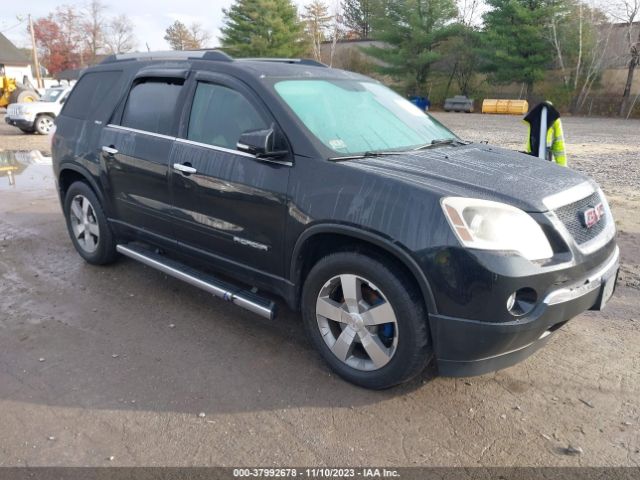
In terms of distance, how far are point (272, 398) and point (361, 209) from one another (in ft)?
4.04

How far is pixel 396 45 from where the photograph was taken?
135ft

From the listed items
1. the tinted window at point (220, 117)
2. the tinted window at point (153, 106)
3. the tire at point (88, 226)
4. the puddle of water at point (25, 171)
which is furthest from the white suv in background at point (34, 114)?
the tinted window at point (220, 117)

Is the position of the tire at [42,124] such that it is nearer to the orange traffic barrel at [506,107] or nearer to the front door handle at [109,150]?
the front door handle at [109,150]

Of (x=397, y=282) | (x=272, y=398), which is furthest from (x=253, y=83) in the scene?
(x=272, y=398)

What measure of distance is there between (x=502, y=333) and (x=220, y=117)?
2378mm

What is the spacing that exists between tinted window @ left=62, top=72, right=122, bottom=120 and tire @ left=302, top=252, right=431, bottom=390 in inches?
114

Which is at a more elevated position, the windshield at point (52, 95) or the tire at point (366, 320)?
the windshield at point (52, 95)

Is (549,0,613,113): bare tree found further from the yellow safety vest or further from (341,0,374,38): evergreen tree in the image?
(341,0,374,38): evergreen tree

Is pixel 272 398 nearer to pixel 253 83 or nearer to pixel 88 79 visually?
pixel 253 83

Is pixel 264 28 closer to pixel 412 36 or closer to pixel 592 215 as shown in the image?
pixel 412 36

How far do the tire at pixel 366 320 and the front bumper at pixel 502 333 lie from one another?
140 mm

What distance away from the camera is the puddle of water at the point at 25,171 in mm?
9328

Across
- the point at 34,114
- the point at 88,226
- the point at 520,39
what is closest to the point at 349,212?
the point at 88,226

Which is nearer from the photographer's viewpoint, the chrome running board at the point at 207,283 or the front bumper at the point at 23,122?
the chrome running board at the point at 207,283
